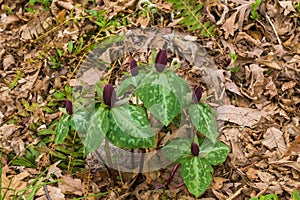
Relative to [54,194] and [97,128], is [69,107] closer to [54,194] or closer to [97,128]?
[97,128]

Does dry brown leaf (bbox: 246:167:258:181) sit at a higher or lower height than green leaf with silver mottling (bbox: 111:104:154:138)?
lower

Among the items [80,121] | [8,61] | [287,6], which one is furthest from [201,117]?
[8,61]

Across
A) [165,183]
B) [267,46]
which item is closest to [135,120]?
[165,183]

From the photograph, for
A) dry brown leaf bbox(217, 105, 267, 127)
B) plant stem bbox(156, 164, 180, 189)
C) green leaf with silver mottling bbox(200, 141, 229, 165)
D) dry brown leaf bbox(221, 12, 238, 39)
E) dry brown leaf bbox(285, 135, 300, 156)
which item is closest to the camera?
green leaf with silver mottling bbox(200, 141, 229, 165)

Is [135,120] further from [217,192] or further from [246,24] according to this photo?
[246,24]

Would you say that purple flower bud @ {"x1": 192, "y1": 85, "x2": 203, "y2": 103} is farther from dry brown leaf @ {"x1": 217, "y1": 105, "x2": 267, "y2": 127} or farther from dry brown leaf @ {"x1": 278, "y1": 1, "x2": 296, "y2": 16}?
dry brown leaf @ {"x1": 278, "y1": 1, "x2": 296, "y2": 16}

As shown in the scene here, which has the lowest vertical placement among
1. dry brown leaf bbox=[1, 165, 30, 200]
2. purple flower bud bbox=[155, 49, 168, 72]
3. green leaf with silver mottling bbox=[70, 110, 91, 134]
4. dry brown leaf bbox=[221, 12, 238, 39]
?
dry brown leaf bbox=[1, 165, 30, 200]

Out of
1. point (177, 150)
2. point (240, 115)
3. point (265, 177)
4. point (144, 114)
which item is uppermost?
point (144, 114)

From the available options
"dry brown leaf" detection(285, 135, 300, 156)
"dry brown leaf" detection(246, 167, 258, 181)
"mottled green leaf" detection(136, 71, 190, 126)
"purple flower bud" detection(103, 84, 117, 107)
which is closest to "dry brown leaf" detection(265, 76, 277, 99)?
"dry brown leaf" detection(285, 135, 300, 156)
